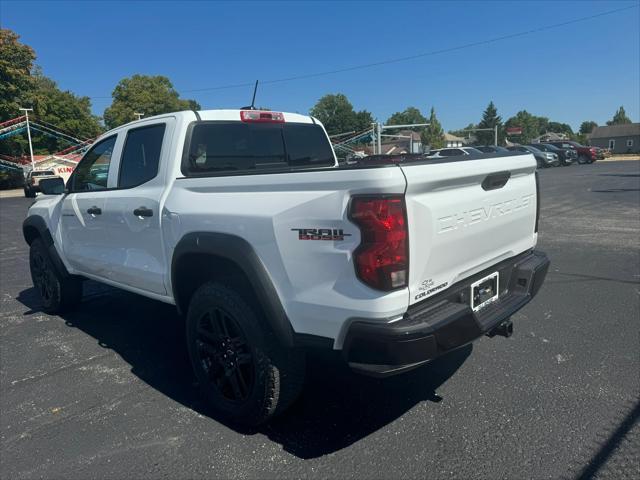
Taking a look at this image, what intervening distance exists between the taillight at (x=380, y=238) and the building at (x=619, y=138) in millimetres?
97894

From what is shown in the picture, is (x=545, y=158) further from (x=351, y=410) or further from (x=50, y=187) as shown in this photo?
(x=351, y=410)

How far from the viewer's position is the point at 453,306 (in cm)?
245

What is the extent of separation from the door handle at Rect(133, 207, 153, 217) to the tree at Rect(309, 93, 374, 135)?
291ft

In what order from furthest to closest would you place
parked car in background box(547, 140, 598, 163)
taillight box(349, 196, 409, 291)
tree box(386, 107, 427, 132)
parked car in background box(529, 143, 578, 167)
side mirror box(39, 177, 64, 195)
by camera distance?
tree box(386, 107, 427, 132), parked car in background box(547, 140, 598, 163), parked car in background box(529, 143, 578, 167), side mirror box(39, 177, 64, 195), taillight box(349, 196, 409, 291)

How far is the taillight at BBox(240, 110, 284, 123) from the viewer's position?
3838mm

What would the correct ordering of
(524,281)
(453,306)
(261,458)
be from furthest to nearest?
(524,281) < (261,458) < (453,306)

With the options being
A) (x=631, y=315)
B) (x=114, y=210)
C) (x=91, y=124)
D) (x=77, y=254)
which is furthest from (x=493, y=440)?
(x=91, y=124)

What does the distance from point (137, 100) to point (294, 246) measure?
7386cm

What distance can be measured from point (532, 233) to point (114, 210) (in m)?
3.31

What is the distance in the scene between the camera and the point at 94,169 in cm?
441

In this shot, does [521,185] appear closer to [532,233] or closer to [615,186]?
[532,233]

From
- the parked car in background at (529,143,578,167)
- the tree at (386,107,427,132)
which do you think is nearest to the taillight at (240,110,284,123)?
the parked car in background at (529,143,578,167)

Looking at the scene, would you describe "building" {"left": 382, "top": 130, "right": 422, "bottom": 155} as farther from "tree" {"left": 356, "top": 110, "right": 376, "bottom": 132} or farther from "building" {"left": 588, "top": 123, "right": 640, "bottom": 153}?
"building" {"left": 588, "top": 123, "right": 640, "bottom": 153}

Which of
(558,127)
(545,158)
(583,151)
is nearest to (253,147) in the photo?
(545,158)
